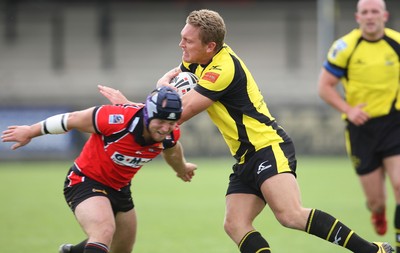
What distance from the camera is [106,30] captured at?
3156 cm

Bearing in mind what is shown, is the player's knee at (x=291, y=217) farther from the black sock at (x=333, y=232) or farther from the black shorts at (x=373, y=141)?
the black shorts at (x=373, y=141)

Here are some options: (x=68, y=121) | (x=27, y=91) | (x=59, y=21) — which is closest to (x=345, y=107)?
(x=68, y=121)

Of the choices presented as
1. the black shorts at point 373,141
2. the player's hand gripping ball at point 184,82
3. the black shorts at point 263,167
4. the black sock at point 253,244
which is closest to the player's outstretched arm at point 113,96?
the player's hand gripping ball at point 184,82

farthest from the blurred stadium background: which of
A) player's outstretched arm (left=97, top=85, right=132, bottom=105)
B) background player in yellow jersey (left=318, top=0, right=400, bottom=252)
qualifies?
player's outstretched arm (left=97, top=85, right=132, bottom=105)

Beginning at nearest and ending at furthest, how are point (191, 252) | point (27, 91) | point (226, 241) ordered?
point (191, 252) → point (226, 241) → point (27, 91)

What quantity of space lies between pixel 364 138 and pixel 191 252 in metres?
2.32

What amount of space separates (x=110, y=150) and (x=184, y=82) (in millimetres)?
883

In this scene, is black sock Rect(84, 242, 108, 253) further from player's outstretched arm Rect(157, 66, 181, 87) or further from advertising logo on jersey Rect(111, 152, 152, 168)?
player's outstretched arm Rect(157, 66, 181, 87)

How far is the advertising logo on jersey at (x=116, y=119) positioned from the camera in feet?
21.2

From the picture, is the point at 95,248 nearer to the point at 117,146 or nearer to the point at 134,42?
the point at 117,146

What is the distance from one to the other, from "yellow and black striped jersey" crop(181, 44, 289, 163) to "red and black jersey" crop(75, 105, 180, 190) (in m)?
0.49

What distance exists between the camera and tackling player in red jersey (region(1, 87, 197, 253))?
6.28 metres

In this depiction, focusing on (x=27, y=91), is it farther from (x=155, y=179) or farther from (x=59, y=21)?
(x=155, y=179)

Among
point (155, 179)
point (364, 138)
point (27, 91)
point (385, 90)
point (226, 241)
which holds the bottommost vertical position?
point (27, 91)
